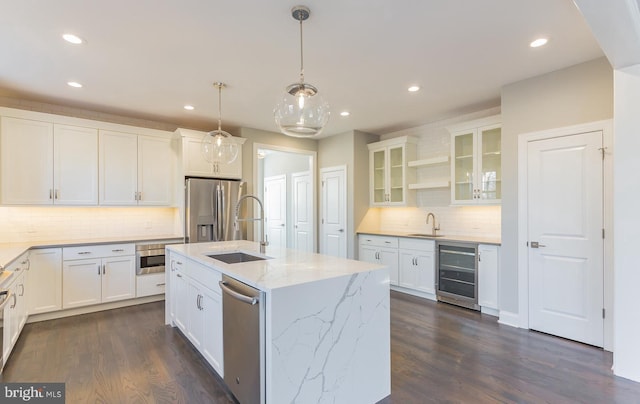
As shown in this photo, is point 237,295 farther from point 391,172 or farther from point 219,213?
point 391,172

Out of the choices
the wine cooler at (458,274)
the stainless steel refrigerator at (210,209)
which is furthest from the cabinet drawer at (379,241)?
the stainless steel refrigerator at (210,209)

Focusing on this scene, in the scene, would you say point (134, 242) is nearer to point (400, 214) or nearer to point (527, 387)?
point (400, 214)

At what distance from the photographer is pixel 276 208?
7.70 metres

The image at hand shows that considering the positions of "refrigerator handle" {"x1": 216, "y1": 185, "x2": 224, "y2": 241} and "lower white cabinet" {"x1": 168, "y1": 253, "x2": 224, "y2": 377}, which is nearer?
"lower white cabinet" {"x1": 168, "y1": 253, "x2": 224, "y2": 377}

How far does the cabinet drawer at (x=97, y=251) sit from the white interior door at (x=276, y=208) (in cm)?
334

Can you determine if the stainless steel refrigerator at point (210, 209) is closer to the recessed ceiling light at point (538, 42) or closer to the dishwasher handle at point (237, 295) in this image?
the dishwasher handle at point (237, 295)

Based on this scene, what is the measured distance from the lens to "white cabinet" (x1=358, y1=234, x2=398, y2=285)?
4926mm

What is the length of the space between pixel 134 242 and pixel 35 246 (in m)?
1.00

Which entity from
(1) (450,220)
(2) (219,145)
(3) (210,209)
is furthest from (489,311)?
(3) (210,209)

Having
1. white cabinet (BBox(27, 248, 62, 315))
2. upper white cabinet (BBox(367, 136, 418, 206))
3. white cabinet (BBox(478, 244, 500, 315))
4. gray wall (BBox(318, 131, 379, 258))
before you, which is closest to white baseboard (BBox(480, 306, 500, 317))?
white cabinet (BBox(478, 244, 500, 315))

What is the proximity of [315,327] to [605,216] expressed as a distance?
2887mm

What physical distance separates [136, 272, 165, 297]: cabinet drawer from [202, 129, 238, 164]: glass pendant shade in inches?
83.6

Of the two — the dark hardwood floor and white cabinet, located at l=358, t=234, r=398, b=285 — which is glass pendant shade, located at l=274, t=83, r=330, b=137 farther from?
white cabinet, located at l=358, t=234, r=398, b=285

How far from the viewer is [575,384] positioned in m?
2.33
